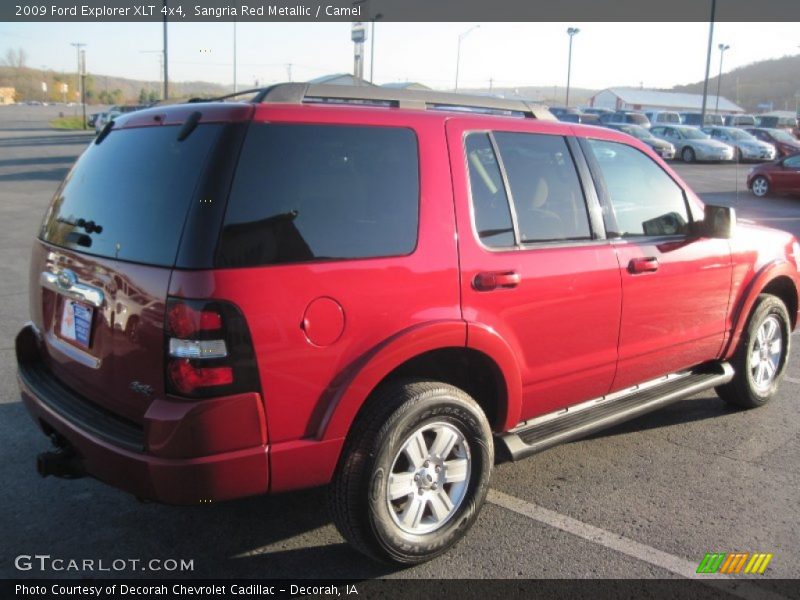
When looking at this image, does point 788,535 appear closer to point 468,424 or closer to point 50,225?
point 468,424

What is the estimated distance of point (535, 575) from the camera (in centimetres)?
320

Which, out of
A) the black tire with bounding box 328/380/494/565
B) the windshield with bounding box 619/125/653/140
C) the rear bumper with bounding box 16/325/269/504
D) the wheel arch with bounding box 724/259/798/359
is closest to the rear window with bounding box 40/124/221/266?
the rear bumper with bounding box 16/325/269/504

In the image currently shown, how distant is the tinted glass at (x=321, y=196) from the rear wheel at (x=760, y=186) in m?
20.3

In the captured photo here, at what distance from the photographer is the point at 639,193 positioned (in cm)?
439

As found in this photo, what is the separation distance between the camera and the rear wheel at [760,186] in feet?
68.0

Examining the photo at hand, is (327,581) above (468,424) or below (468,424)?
below

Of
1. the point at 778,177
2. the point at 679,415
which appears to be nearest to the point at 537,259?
the point at 679,415

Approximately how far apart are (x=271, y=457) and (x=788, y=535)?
8.23ft

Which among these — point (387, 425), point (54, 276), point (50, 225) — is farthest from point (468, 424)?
point (50, 225)

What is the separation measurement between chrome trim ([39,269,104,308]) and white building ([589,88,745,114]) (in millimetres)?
79709

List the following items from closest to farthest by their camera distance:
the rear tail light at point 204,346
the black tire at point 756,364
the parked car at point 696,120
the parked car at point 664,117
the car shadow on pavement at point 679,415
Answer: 1. the rear tail light at point 204,346
2. the car shadow on pavement at point 679,415
3. the black tire at point 756,364
4. the parked car at point 664,117
5. the parked car at point 696,120

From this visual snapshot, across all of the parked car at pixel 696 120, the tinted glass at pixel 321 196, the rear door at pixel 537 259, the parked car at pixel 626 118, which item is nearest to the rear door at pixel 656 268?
the rear door at pixel 537 259

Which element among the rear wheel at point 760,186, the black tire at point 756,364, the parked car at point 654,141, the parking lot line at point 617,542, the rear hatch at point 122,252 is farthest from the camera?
the parked car at point 654,141

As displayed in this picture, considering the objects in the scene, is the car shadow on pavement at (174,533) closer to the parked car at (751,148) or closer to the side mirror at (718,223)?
the side mirror at (718,223)
